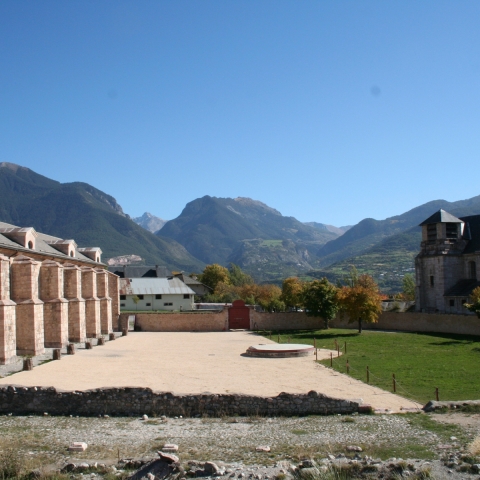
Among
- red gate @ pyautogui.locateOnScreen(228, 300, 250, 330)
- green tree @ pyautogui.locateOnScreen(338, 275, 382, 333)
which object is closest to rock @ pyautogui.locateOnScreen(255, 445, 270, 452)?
green tree @ pyautogui.locateOnScreen(338, 275, 382, 333)

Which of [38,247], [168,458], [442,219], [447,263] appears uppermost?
[442,219]

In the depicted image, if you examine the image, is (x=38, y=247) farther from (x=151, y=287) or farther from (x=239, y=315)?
(x=151, y=287)

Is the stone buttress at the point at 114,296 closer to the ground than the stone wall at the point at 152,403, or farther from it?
farther from it

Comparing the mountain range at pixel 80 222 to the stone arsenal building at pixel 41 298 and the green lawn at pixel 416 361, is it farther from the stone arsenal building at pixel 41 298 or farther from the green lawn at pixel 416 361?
the green lawn at pixel 416 361

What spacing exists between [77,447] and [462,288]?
41.5 meters

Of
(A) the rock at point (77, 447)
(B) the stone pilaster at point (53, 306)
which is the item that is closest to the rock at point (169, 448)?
(A) the rock at point (77, 447)

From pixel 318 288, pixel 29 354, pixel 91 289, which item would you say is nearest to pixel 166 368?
pixel 29 354

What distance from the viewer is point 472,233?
47969mm

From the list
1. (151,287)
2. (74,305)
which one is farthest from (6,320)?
(151,287)

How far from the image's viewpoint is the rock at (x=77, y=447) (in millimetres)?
11375

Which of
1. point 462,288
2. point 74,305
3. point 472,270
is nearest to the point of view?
point 74,305

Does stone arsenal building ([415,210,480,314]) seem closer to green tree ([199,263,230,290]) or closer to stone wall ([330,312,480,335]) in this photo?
stone wall ([330,312,480,335])

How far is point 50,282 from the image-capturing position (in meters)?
31.3

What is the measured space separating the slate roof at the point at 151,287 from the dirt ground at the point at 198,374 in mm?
29950
